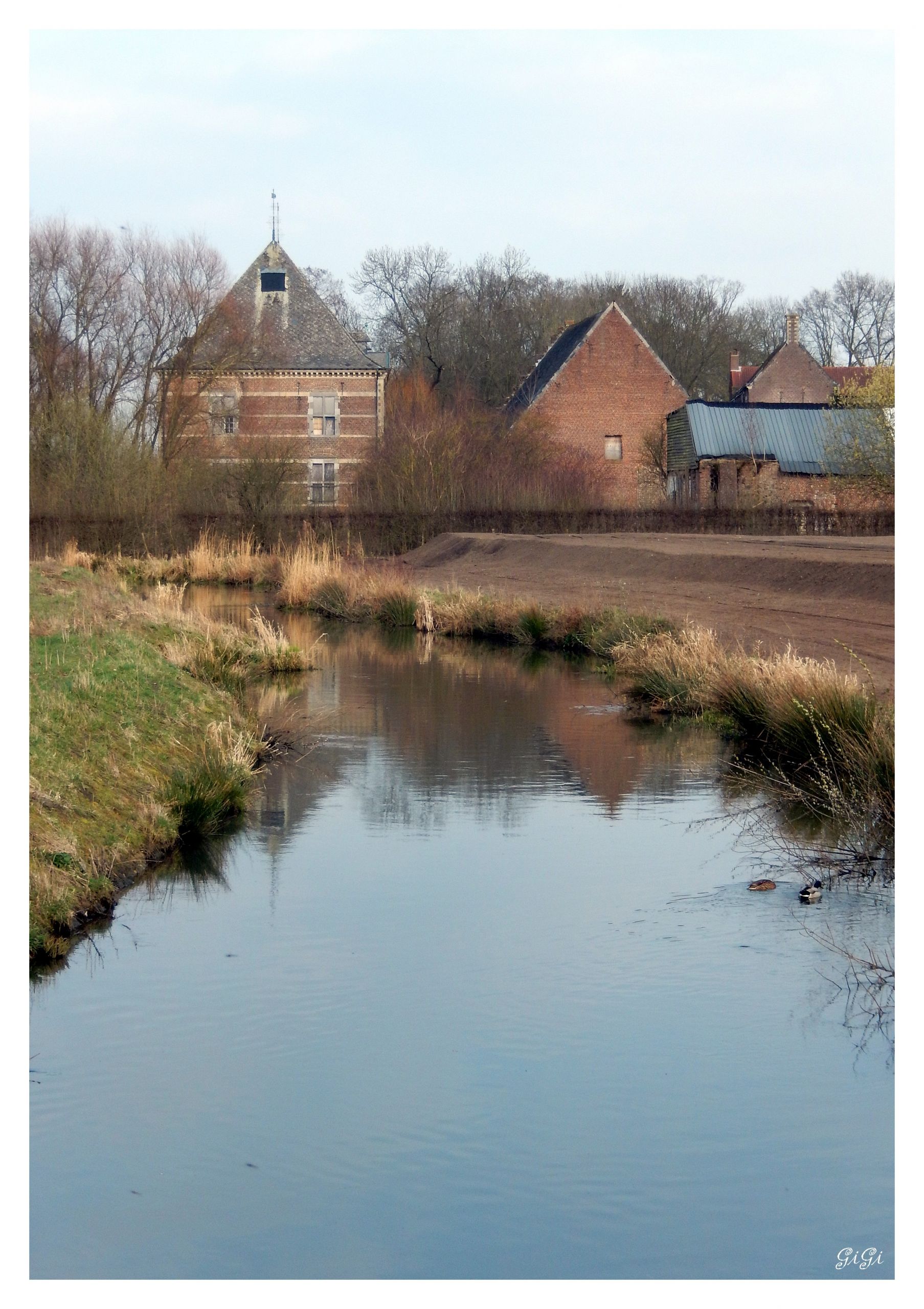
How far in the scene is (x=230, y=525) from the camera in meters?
41.2

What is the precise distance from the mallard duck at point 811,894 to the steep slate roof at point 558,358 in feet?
154

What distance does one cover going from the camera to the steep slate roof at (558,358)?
183 feet

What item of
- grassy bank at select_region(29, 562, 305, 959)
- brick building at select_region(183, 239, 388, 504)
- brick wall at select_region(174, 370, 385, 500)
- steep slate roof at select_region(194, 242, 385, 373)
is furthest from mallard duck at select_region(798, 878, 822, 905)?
steep slate roof at select_region(194, 242, 385, 373)

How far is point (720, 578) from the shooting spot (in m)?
28.2

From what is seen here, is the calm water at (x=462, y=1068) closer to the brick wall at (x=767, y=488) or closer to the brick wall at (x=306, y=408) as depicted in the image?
the brick wall at (x=767, y=488)

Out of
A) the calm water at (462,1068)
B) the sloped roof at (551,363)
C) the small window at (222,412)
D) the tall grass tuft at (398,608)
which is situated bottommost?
the calm water at (462,1068)

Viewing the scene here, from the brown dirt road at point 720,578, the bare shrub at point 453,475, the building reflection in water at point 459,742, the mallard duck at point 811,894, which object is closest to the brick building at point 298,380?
the bare shrub at point 453,475

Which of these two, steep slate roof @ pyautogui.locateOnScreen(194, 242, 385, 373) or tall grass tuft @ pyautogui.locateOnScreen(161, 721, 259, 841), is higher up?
steep slate roof @ pyautogui.locateOnScreen(194, 242, 385, 373)

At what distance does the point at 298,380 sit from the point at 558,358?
33.8 ft

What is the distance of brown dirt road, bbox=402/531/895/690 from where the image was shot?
67.3 feet

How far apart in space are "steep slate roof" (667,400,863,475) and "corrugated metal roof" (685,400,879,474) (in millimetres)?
16

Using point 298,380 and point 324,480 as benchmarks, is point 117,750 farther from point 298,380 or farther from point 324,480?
point 324,480

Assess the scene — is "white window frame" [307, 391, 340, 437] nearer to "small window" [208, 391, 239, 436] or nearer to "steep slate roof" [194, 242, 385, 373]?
"steep slate roof" [194, 242, 385, 373]
